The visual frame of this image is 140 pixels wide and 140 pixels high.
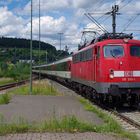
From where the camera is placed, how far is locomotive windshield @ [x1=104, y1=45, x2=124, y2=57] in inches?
816

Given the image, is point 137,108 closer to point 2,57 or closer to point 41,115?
point 41,115

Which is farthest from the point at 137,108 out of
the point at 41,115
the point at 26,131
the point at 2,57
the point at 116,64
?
the point at 2,57

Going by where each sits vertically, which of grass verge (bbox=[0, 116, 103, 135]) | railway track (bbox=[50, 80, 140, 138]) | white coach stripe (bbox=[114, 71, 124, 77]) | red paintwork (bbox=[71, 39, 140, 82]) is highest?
red paintwork (bbox=[71, 39, 140, 82])

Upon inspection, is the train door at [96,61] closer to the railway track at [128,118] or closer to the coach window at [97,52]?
the coach window at [97,52]

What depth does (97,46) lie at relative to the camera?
2128cm

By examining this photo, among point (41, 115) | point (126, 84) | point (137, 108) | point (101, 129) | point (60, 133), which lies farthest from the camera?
point (137, 108)

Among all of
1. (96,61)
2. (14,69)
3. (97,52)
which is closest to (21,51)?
(14,69)

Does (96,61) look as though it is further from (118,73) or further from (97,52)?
(118,73)

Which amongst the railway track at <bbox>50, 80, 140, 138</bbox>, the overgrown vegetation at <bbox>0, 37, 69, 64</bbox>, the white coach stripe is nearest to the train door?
the white coach stripe

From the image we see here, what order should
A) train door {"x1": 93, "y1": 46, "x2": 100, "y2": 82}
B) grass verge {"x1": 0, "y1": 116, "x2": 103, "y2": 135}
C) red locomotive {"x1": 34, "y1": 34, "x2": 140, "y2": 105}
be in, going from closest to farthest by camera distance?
grass verge {"x1": 0, "y1": 116, "x2": 103, "y2": 135}, red locomotive {"x1": 34, "y1": 34, "x2": 140, "y2": 105}, train door {"x1": 93, "y1": 46, "x2": 100, "y2": 82}

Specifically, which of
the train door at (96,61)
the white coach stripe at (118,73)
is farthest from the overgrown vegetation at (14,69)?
the white coach stripe at (118,73)

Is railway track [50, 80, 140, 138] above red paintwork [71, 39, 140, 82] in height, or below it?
below

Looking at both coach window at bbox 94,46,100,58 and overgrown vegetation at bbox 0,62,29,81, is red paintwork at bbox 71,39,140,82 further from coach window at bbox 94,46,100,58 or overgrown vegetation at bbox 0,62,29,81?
overgrown vegetation at bbox 0,62,29,81

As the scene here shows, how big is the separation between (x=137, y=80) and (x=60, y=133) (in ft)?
29.8
